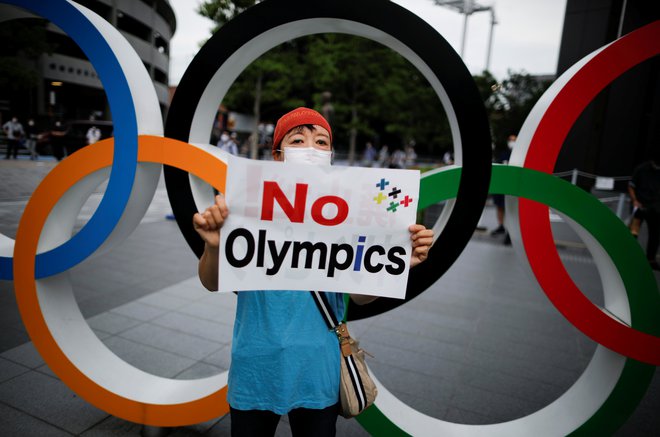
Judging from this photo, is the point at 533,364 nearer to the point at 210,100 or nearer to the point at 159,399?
the point at 159,399

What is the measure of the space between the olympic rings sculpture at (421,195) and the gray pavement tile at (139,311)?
1.84 m

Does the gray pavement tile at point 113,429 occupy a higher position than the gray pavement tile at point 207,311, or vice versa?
the gray pavement tile at point 207,311

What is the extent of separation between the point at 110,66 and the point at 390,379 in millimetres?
3181

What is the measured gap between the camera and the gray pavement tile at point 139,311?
176 inches

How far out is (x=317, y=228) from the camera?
1.70 meters

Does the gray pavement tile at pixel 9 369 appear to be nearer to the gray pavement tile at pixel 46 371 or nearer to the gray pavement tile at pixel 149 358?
the gray pavement tile at pixel 46 371

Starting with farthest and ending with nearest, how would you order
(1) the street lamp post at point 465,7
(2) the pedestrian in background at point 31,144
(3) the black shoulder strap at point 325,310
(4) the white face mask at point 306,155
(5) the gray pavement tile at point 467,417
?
1. (1) the street lamp post at point 465,7
2. (2) the pedestrian in background at point 31,144
3. (5) the gray pavement tile at point 467,417
4. (4) the white face mask at point 306,155
5. (3) the black shoulder strap at point 325,310

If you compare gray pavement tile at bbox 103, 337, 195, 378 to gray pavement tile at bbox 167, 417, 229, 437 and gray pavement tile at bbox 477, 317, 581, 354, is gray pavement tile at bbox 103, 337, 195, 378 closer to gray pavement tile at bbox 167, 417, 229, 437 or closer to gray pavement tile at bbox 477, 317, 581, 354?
gray pavement tile at bbox 167, 417, 229, 437

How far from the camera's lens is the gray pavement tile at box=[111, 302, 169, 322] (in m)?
4.48

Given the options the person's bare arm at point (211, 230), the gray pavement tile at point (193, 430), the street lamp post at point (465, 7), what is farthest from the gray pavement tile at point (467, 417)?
the street lamp post at point (465, 7)

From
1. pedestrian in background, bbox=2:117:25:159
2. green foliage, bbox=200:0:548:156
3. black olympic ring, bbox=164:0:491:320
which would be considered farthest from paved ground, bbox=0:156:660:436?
green foliage, bbox=200:0:548:156

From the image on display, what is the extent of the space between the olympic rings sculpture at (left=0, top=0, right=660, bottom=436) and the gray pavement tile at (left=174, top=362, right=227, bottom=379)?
75 centimetres

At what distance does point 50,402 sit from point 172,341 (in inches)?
45.3

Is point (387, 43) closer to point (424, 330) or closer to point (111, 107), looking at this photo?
point (111, 107)
